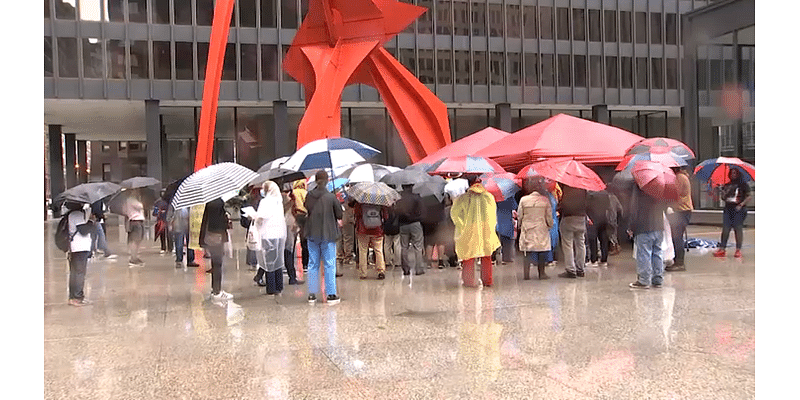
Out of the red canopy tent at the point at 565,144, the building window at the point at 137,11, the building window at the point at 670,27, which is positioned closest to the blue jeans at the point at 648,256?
the red canopy tent at the point at 565,144

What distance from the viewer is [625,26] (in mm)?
40406

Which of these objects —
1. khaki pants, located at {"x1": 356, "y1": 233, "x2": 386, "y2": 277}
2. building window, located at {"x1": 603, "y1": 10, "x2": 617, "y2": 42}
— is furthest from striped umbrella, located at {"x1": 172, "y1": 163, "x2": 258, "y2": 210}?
building window, located at {"x1": 603, "y1": 10, "x2": 617, "y2": 42}

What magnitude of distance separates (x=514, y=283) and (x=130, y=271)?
7.12m

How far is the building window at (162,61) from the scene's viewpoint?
34.4 m

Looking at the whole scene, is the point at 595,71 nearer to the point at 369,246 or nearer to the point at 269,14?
the point at 269,14

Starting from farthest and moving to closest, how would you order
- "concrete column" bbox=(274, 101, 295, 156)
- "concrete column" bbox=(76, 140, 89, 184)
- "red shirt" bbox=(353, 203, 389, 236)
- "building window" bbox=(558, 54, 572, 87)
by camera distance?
"concrete column" bbox=(76, 140, 89, 184) < "building window" bbox=(558, 54, 572, 87) < "concrete column" bbox=(274, 101, 295, 156) < "red shirt" bbox=(353, 203, 389, 236)

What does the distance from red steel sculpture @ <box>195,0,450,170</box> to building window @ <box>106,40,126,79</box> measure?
20.6 meters

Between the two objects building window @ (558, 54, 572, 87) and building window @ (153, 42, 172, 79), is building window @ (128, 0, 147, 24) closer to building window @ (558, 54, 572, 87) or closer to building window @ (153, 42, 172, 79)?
building window @ (153, 42, 172, 79)

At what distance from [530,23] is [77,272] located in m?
34.0

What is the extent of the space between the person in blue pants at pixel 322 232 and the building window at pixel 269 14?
2907 cm

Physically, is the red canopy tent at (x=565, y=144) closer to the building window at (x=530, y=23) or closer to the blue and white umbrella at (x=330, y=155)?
the blue and white umbrella at (x=330, y=155)

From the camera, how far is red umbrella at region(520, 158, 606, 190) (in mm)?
10445
